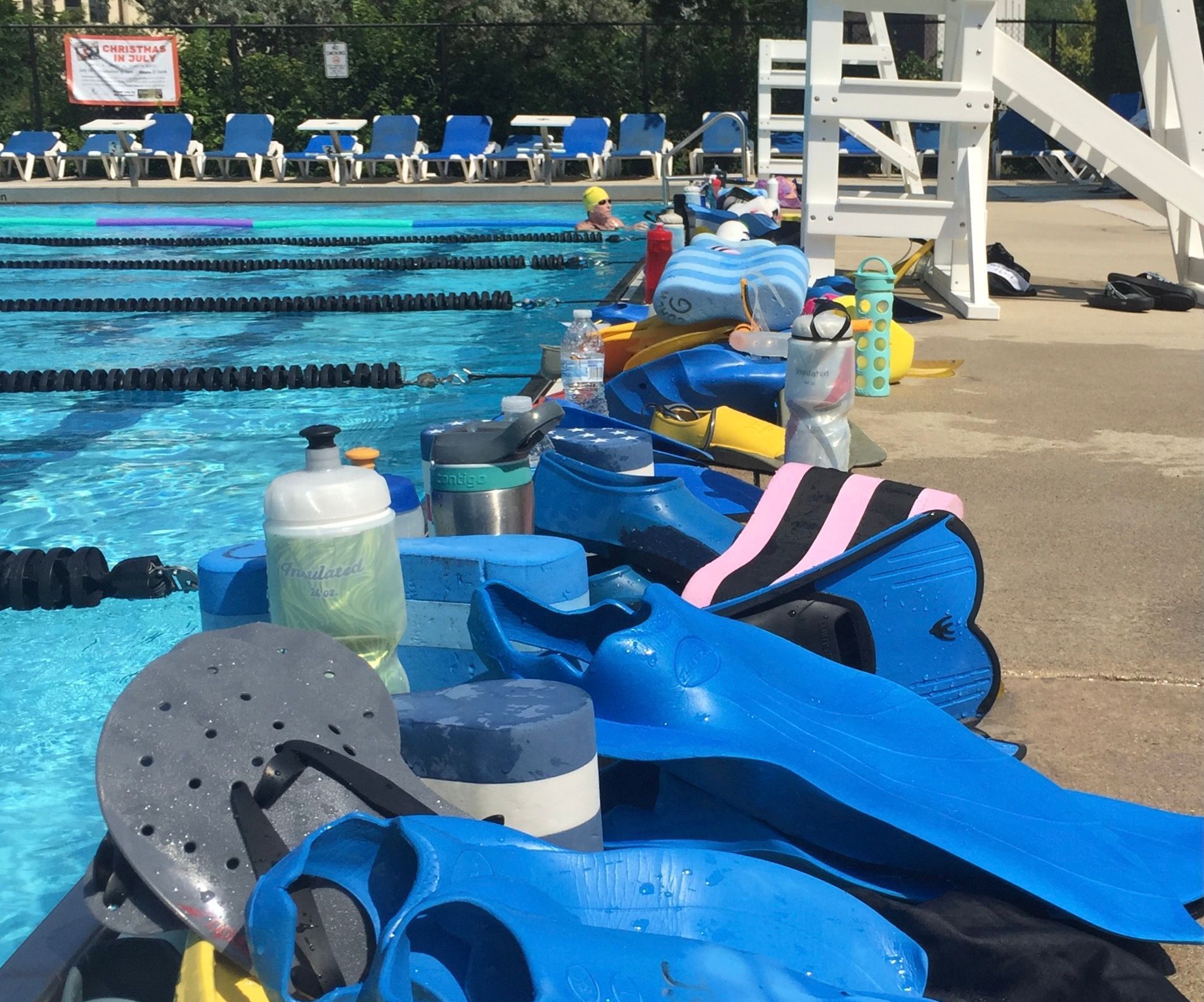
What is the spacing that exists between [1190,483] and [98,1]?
4556 cm

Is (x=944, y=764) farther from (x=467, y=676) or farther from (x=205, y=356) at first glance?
(x=205, y=356)

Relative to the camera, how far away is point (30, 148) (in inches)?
861

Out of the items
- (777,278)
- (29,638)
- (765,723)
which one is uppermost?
(777,278)

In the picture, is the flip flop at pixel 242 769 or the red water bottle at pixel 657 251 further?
the red water bottle at pixel 657 251

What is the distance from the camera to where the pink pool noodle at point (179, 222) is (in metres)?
16.5

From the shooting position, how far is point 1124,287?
26.8ft

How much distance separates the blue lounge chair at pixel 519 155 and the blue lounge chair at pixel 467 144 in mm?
204

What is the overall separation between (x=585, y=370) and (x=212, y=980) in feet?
10.9

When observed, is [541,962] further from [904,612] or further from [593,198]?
[593,198]

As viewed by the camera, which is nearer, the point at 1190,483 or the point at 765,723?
the point at 765,723

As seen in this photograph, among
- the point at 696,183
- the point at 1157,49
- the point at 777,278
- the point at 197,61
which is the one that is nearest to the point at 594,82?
the point at 197,61

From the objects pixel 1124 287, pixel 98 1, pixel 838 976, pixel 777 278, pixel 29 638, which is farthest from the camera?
pixel 98 1

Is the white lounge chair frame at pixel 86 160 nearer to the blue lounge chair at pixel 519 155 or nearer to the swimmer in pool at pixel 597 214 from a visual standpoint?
the blue lounge chair at pixel 519 155

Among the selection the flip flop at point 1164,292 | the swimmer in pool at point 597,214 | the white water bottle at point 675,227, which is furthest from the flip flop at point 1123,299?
the swimmer in pool at point 597,214
